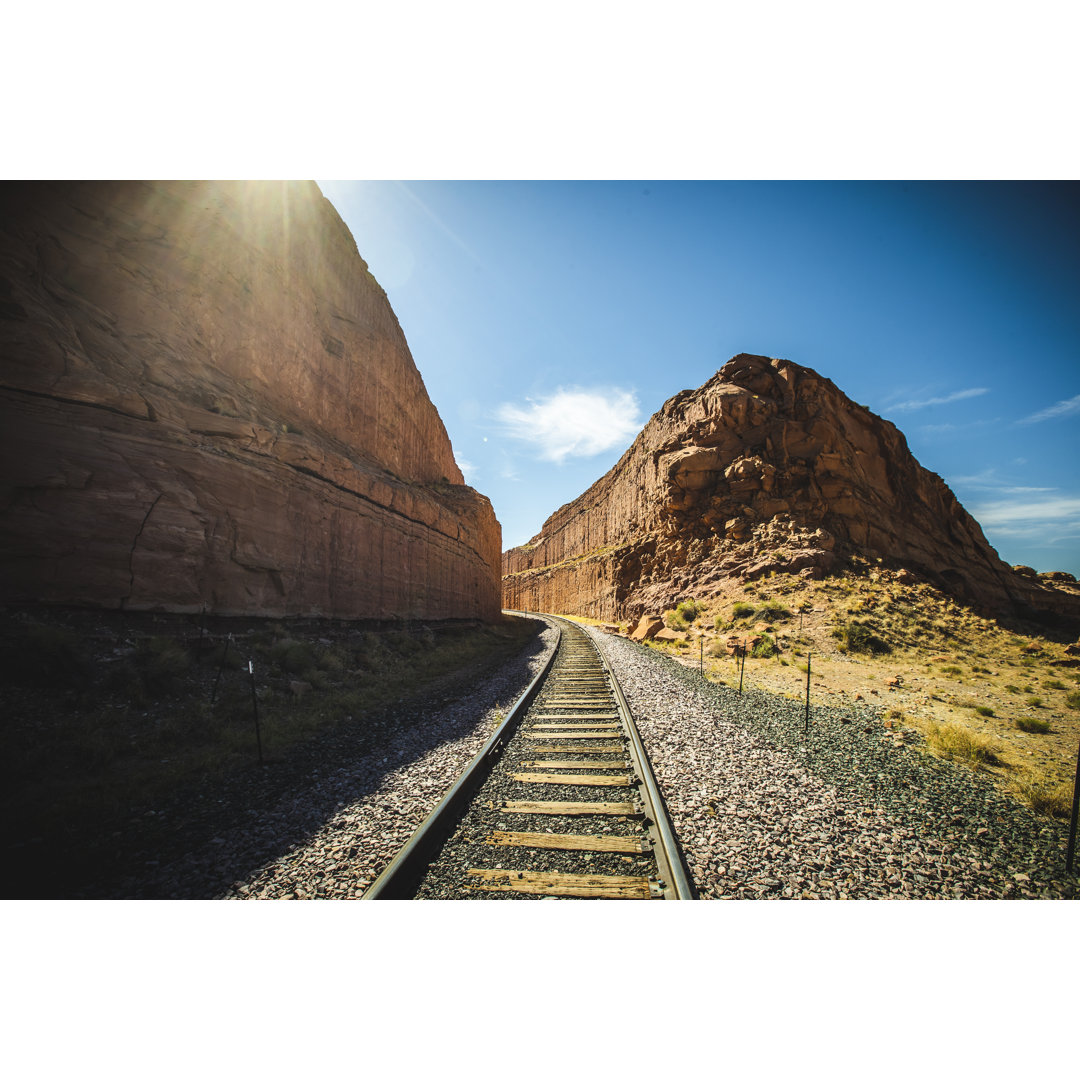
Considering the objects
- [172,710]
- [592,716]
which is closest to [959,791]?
[592,716]

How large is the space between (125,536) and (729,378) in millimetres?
35072

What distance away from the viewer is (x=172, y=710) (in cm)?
669

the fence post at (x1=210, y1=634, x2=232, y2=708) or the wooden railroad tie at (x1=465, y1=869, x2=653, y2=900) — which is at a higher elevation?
the fence post at (x1=210, y1=634, x2=232, y2=708)

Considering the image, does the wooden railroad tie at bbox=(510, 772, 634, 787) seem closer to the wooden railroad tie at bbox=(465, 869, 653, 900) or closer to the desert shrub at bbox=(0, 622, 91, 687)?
the wooden railroad tie at bbox=(465, 869, 653, 900)

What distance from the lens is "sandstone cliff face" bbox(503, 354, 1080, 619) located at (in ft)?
87.0

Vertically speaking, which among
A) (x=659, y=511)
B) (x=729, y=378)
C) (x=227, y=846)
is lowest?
(x=227, y=846)

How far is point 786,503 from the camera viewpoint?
27.3 meters

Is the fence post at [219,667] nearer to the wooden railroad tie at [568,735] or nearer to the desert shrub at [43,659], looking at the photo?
the desert shrub at [43,659]

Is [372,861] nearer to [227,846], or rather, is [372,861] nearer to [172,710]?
[227,846]

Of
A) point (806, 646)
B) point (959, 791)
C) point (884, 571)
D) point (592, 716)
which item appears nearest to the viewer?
point (959, 791)

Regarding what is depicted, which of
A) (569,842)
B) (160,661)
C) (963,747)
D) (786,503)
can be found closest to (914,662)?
(963,747)

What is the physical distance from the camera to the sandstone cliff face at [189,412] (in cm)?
751

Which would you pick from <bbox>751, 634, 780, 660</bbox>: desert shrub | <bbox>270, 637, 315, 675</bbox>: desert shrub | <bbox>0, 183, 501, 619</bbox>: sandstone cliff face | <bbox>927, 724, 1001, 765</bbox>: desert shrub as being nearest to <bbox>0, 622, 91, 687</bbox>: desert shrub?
<bbox>0, 183, 501, 619</bbox>: sandstone cliff face

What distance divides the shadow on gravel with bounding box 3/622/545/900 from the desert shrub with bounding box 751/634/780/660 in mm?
13131
